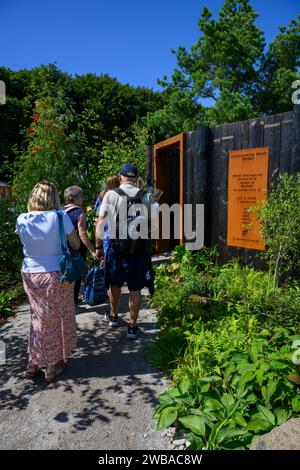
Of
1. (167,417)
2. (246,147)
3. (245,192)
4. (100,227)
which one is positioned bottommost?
(167,417)

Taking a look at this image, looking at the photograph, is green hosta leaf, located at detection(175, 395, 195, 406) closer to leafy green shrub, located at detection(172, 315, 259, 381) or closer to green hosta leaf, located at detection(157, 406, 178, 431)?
green hosta leaf, located at detection(157, 406, 178, 431)

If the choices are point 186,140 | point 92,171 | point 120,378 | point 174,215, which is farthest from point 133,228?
point 92,171

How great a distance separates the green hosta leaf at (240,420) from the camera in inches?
90.5

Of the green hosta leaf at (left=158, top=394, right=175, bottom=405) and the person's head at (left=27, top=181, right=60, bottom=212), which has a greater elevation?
the person's head at (left=27, top=181, right=60, bottom=212)

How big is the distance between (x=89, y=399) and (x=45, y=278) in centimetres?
109

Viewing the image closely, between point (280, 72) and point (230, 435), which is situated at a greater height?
point (280, 72)

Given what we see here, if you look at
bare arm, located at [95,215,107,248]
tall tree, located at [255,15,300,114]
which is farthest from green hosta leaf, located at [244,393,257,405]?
tall tree, located at [255,15,300,114]

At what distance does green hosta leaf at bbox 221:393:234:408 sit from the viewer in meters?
2.52

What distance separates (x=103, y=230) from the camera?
423 centimetres

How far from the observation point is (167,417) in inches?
96.4

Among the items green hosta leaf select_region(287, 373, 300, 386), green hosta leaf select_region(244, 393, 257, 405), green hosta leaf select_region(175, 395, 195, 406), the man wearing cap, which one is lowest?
green hosta leaf select_region(175, 395, 195, 406)

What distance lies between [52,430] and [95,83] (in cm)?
2745

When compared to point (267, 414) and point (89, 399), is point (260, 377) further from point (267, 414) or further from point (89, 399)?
point (89, 399)

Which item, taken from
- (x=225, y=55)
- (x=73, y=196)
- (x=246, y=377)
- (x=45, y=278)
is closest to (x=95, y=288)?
(x=73, y=196)
